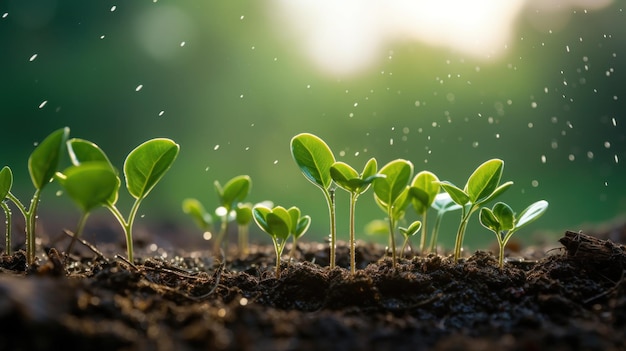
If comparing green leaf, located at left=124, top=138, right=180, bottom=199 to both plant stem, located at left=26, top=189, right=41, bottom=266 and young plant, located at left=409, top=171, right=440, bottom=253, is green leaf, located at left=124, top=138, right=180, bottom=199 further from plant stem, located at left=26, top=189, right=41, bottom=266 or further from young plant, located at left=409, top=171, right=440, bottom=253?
young plant, located at left=409, top=171, right=440, bottom=253

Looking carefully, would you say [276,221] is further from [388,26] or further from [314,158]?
[388,26]

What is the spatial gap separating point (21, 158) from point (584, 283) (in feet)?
27.0

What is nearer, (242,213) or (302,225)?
(302,225)

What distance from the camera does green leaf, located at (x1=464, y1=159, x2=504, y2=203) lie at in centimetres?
193

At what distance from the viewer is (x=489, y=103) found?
6996 mm

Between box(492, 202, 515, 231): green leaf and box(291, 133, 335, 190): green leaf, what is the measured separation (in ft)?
2.17

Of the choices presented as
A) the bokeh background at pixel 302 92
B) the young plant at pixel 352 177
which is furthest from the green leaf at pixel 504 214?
the bokeh background at pixel 302 92

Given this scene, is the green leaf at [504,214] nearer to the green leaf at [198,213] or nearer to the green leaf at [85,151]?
the green leaf at [85,151]

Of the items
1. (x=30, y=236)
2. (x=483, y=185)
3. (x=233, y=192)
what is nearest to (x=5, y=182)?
(x=30, y=236)

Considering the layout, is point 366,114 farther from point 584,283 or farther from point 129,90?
point 584,283

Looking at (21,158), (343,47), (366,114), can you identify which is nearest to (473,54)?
(343,47)

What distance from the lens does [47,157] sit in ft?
5.22

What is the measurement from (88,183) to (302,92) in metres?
8.20

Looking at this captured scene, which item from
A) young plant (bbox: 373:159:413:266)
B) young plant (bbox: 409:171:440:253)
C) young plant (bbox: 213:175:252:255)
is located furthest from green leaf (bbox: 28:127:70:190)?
young plant (bbox: 409:171:440:253)
